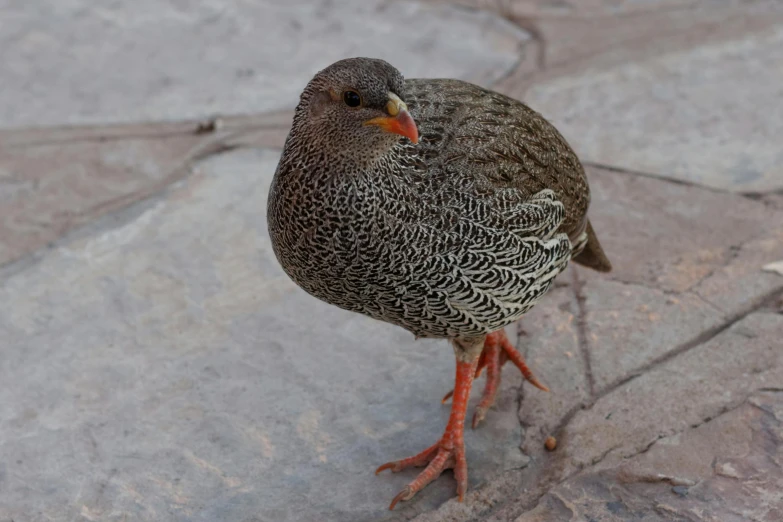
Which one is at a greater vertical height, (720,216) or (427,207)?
(427,207)

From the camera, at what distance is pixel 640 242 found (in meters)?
4.30

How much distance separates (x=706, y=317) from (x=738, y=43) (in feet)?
8.29

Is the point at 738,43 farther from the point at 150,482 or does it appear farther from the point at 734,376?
the point at 150,482

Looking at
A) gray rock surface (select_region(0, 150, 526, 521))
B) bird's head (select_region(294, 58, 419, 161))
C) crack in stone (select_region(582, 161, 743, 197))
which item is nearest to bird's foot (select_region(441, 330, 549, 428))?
gray rock surface (select_region(0, 150, 526, 521))

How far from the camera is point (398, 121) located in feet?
8.95

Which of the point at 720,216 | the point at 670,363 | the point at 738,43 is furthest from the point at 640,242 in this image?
the point at 738,43

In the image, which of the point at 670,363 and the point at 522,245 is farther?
the point at 670,363

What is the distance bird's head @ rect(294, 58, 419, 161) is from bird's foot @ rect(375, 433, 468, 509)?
1.06 metres

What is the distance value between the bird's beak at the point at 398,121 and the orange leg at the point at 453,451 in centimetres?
95

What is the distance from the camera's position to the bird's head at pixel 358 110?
8.99 feet

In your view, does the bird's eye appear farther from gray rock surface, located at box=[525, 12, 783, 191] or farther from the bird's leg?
gray rock surface, located at box=[525, 12, 783, 191]

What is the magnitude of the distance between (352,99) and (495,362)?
129cm

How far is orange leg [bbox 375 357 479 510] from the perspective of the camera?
3.25m

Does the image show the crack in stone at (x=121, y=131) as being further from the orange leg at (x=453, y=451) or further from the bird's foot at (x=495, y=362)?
the orange leg at (x=453, y=451)
